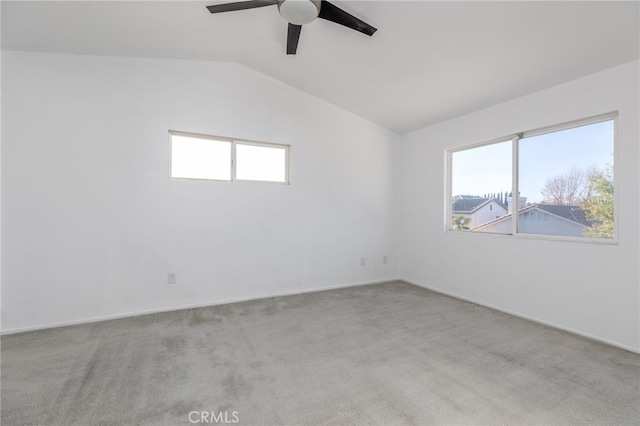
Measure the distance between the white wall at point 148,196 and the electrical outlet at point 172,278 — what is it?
0.21 feet

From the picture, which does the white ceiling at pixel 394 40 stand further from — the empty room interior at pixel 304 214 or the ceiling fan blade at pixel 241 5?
the ceiling fan blade at pixel 241 5

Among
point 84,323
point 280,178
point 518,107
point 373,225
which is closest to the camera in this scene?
point 84,323

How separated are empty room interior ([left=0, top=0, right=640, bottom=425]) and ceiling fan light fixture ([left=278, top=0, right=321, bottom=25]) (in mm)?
18

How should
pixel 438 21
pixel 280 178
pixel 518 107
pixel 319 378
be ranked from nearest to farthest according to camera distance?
pixel 319 378 → pixel 438 21 → pixel 518 107 → pixel 280 178

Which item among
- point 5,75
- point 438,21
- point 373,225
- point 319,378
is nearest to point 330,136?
point 373,225

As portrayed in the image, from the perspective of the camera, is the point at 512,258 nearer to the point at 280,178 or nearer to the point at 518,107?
the point at 518,107

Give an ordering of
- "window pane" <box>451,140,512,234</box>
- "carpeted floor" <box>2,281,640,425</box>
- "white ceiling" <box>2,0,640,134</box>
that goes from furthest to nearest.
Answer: "window pane" <box>451,140,512,234</box>
"white ceiling" <box>2,0,640,134</box>
"carpeted floor" <box>2,281,640,425</box>

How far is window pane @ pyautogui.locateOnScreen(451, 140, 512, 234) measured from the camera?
139 inches

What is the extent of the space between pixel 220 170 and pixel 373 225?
2568 millimetres

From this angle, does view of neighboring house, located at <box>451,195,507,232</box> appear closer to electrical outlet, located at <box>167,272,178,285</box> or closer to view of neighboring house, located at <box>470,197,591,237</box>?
view of neighboring house, located at <box>470,197,591,237</box>

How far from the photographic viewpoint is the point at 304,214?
13.5 ft

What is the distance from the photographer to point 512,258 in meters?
3.28

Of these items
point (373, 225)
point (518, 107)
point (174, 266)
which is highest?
point (518, 107)

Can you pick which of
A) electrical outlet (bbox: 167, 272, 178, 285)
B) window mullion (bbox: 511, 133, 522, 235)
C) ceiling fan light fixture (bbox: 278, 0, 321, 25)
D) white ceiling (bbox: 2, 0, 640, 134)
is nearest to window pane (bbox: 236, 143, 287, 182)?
white ceiling (bbox: 2, 0, 640, 134)
